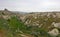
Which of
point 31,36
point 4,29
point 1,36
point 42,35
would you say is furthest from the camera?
point 42,35

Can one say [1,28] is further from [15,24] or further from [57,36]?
[57,36]

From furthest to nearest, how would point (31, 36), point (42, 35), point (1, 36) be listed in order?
point (42, 35) < point (31, 36) < point (1, 36)

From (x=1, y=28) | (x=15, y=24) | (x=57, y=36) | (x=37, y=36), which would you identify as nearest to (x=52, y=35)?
(x=57, y=36)

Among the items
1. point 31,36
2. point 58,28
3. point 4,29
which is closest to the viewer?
point 4,29

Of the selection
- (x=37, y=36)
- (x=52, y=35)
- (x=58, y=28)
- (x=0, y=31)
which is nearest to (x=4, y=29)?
(x=0, y=31)

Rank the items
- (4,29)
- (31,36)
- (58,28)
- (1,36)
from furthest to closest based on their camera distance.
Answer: (58,28) → (31,36) → (4,29) → (1,36)

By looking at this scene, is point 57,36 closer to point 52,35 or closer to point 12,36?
point 52,35

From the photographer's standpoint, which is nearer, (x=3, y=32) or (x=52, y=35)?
(x=3, y=32)

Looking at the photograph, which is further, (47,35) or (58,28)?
(58,28)

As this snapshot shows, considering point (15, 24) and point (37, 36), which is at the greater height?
point (15, 24)
